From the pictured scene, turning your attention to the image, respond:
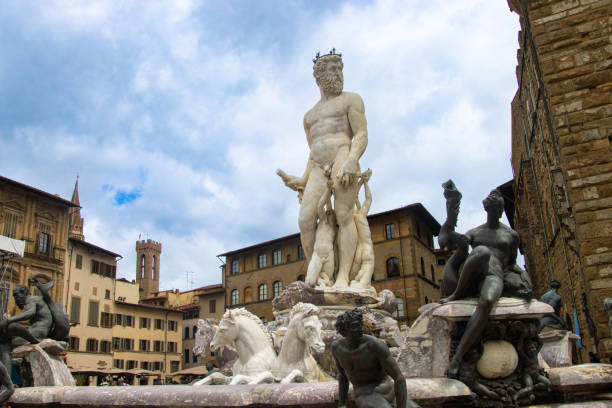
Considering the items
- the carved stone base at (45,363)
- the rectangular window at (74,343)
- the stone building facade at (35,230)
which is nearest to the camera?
the carved stone base at (45,363)

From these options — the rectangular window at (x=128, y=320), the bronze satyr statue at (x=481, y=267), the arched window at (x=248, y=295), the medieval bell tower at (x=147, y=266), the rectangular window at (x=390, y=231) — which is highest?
the medieval bell tower at (x=147, y=266)

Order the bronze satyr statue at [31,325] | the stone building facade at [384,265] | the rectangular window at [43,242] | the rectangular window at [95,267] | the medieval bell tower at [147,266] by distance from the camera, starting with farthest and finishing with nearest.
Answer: the medieval bell tower at [147,266]
the rectangular window at [95,267]
the stone building facade at [384,265]
the rectangular window at [43,242]
the bronze satyr statue at [31,325]

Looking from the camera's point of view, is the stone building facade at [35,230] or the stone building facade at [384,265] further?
the stone building facade at [384,265]

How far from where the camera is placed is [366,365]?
11.2 feet

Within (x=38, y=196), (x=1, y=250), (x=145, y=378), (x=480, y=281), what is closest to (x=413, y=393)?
(x=480, y=281)

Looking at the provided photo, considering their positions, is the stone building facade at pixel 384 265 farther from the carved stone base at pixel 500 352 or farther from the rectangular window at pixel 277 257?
the carved stone base at pixel 500 352

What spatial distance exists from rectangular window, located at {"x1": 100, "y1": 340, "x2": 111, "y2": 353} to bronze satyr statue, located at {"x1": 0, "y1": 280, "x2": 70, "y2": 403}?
137ft

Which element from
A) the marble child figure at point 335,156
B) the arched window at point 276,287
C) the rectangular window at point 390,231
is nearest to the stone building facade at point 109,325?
the arched window at point 276,287

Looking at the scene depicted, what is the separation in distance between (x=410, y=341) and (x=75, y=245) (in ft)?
141

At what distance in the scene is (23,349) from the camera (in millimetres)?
6082

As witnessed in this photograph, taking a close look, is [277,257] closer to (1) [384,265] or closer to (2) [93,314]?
(1) [384,265]

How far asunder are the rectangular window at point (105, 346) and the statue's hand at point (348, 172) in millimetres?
42863

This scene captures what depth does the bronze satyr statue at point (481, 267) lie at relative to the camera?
12.4 ft

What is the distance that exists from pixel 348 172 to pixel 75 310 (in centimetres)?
4023
